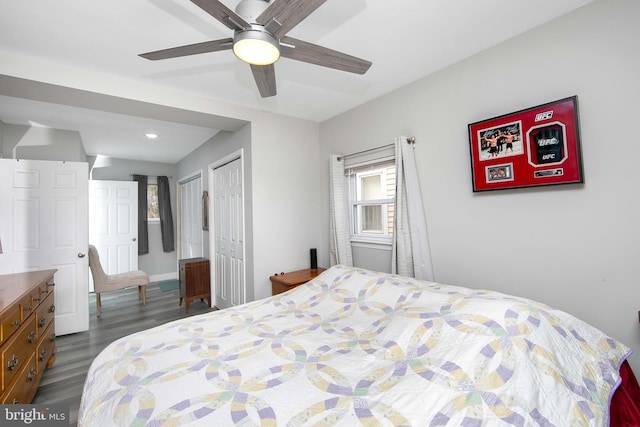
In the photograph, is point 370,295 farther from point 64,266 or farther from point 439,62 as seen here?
point 64,266

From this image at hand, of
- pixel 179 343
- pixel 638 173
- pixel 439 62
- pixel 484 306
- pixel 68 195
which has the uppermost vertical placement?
pixel 439 62

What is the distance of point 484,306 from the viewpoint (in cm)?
136

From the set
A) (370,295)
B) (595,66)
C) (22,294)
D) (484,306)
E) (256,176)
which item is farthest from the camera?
(256,176)

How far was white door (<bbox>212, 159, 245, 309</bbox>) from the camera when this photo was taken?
3.37 meters

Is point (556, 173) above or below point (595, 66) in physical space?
below

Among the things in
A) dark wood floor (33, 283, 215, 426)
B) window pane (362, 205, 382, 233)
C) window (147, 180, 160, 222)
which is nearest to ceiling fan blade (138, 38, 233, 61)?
window pane (362, 205, 382, 233)

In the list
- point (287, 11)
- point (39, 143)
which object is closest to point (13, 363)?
point (287, 11)

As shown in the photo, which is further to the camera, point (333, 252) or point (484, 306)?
point (333, 252)

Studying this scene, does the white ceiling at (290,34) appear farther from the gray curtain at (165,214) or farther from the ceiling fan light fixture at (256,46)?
the gray curtain at (165,214)

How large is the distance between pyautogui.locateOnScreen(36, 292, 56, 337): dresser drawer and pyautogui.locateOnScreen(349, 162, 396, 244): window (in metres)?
2.79

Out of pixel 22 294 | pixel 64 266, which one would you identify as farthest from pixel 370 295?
pixel 64 266

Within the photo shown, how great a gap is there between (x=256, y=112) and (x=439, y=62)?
185cm

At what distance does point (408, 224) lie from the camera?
2480 mm

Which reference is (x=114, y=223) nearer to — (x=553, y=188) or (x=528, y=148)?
(x=528, y=148)
